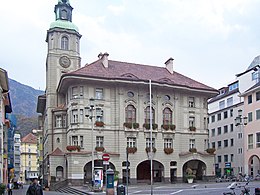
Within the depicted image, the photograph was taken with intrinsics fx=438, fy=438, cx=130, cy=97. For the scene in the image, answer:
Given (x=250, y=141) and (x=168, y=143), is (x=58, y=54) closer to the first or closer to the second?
(x=168, y=143)

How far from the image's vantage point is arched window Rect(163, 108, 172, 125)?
184 ft

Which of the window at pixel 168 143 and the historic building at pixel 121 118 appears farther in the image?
the window at pixel 168 143

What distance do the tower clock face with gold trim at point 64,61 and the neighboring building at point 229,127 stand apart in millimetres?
25462

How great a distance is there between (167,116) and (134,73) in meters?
7.00

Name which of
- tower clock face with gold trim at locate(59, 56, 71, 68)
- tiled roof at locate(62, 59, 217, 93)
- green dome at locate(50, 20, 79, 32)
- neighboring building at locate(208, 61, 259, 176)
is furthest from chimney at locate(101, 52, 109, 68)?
neighboring building at locate(208, 61, 259, 176)

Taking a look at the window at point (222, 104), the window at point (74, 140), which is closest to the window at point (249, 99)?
the window at point (222, 104)

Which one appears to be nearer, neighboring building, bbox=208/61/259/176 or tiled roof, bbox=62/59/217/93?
tiled roof, bbox=62/59/217/93

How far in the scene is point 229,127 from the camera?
70.4 metres

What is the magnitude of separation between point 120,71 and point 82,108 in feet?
24.7

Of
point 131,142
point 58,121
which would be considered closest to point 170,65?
point 131,142

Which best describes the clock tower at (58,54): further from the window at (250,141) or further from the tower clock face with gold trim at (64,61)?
the window at (250,141)

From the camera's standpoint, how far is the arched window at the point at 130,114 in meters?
54.0

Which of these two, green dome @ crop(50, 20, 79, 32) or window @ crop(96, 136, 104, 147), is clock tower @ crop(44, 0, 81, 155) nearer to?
green dome @ crop(50, 20, 79, 32)

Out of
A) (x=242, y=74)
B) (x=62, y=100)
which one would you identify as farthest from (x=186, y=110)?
(x=62, y=100)
